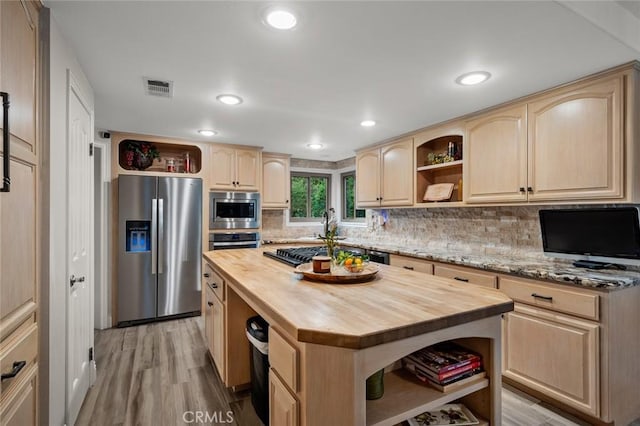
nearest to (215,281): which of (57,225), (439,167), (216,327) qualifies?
(216,327)

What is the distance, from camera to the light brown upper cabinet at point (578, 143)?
198 cm

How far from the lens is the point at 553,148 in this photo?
229 centimetres

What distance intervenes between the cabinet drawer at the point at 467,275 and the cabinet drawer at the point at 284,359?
72.8 inches

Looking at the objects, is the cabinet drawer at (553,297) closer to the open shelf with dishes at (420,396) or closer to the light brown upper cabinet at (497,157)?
the light brown upper cabinet at (497,157)

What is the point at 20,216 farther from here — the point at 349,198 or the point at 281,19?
the point at 349,198

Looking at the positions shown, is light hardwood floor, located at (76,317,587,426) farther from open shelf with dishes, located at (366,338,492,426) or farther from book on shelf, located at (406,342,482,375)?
book on shelf, located at (406,342,482,375)

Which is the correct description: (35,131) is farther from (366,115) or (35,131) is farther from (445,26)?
(366,115)

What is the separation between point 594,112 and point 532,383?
1853mm

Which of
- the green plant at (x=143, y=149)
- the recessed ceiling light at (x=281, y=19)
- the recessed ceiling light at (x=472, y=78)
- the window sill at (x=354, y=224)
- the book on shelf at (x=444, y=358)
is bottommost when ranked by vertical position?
the book on shelf at (x=444, y=358)

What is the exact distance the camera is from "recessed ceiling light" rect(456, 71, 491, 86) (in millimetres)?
2072

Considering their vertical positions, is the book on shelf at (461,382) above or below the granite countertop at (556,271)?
below

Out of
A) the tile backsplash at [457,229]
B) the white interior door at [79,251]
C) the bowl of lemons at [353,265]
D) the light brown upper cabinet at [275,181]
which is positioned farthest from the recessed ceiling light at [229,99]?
the tile backsplash at [457,229]

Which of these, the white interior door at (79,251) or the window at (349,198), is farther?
the window at (349,198)

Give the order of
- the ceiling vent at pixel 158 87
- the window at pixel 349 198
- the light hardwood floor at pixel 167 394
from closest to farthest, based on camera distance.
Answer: the light hardwood floor at pixel 167 394 < the ceiling vent at pixel 158 87 < the window at pixel 349 198
